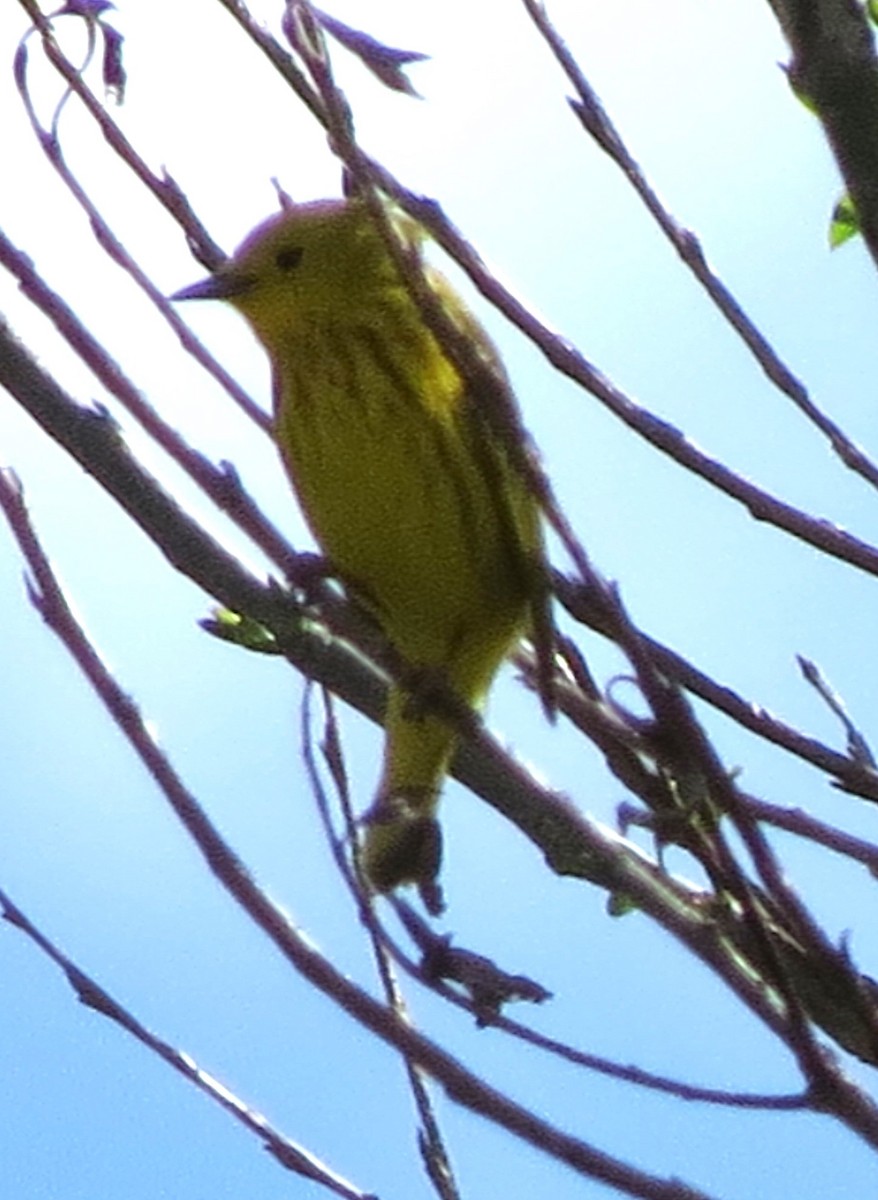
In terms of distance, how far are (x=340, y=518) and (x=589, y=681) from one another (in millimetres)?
1173

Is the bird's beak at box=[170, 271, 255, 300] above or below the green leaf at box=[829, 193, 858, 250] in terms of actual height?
above

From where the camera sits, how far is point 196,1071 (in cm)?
169

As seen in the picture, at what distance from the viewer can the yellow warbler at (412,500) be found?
104 inches

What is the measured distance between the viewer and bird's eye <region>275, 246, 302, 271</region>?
130 inches

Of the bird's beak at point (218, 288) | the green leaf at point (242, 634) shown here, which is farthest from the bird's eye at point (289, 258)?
the green leaf at point (242, 634)

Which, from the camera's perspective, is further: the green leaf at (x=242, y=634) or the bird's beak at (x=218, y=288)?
the bird's beak at (x=218, y=288)

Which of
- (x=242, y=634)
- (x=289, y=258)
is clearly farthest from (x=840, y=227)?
(x=289, y=258)

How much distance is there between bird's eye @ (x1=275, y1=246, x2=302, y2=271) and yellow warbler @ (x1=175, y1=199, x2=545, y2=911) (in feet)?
0.75

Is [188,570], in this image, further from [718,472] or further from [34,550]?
[718,472]

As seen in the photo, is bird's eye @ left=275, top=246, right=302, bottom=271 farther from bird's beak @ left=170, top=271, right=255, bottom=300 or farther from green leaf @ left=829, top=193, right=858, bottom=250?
green leaf @ left=829, top=193, right=858, bottom=250

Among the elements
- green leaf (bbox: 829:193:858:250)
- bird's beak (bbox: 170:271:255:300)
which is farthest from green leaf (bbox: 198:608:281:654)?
bird's beak (bbox: 170:271:255:300)

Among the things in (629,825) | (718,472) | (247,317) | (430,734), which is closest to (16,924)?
(629,825)

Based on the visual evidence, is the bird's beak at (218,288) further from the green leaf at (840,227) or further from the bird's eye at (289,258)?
the green leaf at (840,227)

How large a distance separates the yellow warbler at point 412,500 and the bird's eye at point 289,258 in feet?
0.75
